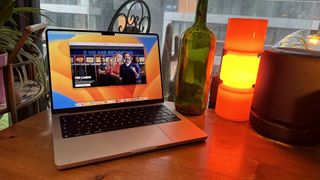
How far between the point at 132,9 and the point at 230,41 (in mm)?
777

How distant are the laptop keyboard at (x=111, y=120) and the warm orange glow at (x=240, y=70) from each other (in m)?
0.21

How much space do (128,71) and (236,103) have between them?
0.32 meters

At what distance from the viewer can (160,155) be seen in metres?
0.52

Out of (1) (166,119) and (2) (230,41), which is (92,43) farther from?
(2) (230,41)

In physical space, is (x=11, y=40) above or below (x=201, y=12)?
below

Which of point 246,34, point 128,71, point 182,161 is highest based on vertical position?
point 246,34

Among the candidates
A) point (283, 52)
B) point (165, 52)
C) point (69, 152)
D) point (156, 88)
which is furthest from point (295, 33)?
point (69, 152)

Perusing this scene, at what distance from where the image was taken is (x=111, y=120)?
608 millimetres

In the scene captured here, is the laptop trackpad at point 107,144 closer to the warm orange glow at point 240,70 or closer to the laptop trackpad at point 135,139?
the laptop trackpad at point 135,139

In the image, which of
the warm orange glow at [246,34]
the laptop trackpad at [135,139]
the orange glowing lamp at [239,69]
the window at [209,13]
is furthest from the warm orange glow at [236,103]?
the window at [209,13]

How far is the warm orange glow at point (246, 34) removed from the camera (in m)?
0.66

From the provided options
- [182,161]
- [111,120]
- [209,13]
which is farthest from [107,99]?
[209,13]

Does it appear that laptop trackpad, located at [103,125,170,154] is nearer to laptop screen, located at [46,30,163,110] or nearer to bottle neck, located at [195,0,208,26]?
laptop screen, located at [46,30,163,110]

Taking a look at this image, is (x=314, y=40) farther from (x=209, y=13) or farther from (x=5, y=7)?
(x=5, y=7)
